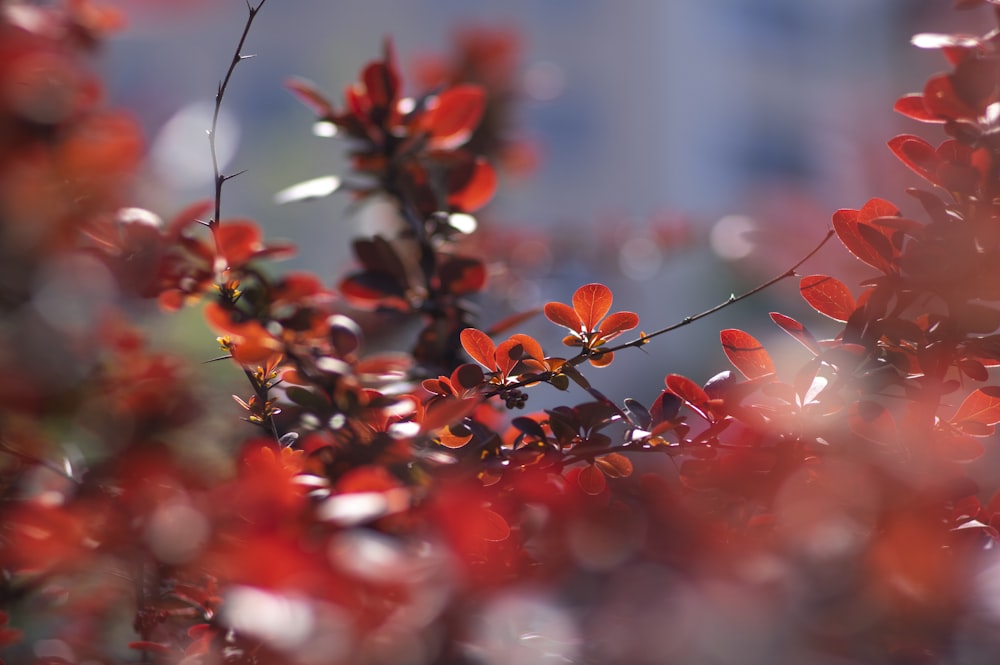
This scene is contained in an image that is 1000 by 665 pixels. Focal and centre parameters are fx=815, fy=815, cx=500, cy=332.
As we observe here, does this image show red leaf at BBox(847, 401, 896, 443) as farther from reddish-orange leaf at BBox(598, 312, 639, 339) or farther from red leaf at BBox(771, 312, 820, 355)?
reddish-orange leaf at BBox(598, 312, 639, 339)

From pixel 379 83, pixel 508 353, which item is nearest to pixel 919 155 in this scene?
pixel 508 353

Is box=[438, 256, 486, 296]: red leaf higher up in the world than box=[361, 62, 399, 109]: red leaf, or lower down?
lower down

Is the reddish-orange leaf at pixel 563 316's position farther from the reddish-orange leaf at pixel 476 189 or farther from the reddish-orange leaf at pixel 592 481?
the reddish-orange leaf at pixel 476 189

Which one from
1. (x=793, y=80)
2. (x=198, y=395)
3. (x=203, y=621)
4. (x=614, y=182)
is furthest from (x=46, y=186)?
(x=793, y=80)

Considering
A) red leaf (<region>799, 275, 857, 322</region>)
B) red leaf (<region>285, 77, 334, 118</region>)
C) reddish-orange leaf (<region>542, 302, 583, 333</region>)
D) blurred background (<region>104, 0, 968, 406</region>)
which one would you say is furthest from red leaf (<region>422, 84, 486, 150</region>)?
blurred background (<region>104, 0, 968, 406</region>)

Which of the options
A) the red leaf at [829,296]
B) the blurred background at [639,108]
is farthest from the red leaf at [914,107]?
the blurred background at [639,108]

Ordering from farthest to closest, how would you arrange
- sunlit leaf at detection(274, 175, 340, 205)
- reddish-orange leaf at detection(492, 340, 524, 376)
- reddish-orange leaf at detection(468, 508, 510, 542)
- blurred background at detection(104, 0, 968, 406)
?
blurred background at detection(104, 0, 968, 406), sunlit leaf at detection(274, 175, 340, 205), reddish-orange leaf at detection(492, 340, 524, 376), reddish-orange leaf at detection(468, 508, 510, 542)

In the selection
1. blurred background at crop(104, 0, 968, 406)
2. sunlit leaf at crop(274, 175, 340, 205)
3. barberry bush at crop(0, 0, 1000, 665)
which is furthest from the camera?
blurred background at crop(104, 0, 968, 406)

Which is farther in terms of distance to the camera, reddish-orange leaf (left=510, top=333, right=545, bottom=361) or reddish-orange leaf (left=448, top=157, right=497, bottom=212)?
reddish-orange leaf (left=448, top=157, right=497, bottom=212)
